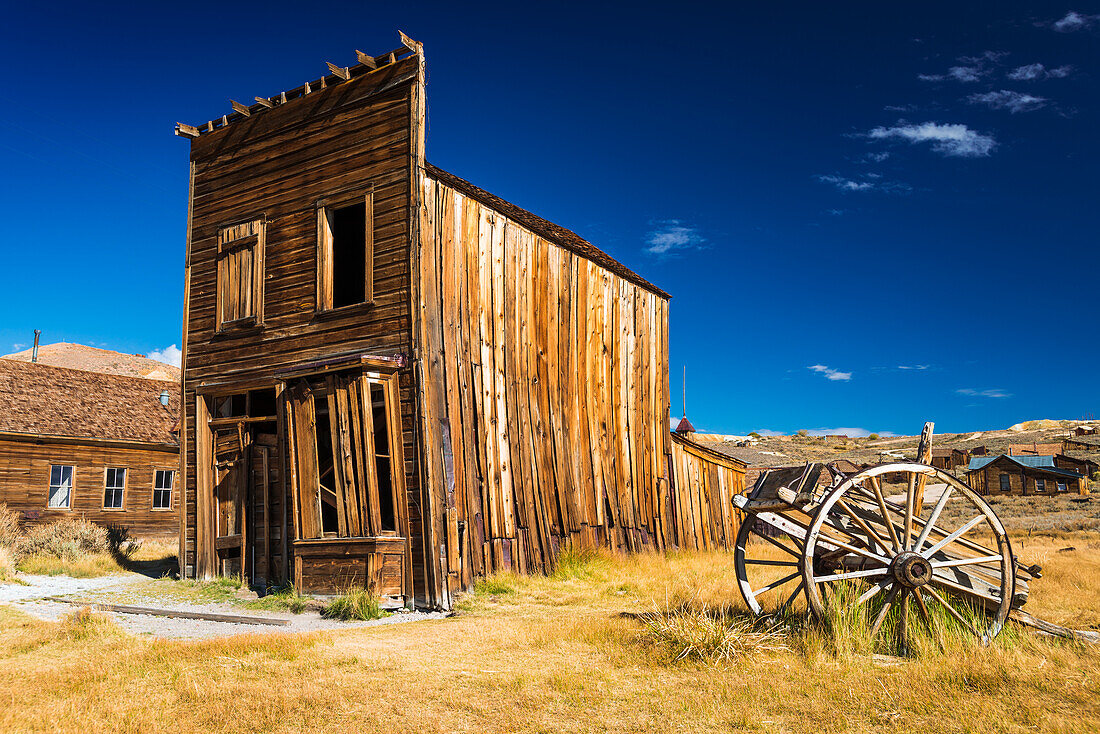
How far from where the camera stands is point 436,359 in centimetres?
1113

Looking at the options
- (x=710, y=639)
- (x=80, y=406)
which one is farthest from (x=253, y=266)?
(x=80, y=406)

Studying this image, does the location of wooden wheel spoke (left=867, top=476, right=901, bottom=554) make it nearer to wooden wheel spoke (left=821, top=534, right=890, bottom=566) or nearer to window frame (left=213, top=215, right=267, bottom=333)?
wooden wheel spoke (left=821, top=534, right=890, bottom=566)

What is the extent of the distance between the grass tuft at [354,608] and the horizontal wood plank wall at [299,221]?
828mm

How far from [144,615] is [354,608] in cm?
279

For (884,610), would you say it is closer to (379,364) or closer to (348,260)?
(379,364)

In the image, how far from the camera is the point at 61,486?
20.7 m

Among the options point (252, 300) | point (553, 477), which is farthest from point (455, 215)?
point (553, 477)

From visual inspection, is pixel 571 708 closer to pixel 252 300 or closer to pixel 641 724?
pixel 641 724

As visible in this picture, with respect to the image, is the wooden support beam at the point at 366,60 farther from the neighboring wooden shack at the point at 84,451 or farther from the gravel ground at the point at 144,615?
the neighboring wooden shack at the point at 84,451

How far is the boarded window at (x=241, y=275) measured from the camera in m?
12.8

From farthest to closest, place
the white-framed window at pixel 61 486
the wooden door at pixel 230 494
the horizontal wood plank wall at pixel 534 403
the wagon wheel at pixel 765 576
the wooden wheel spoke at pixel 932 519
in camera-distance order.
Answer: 1. the white-framed window at pixel 61 486
2. the wooden door at pixel 230 494
3. the horizontal wood plank wall at pixel 534 403
4. the wagon wheel at pixel 765 576
5. the wooden wheel spoke at pixel 932 519

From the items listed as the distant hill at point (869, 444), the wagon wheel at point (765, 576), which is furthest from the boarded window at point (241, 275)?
the distant hill at point (869, 444)

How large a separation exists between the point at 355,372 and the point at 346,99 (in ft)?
14.8

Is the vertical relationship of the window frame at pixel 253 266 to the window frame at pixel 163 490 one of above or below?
above
